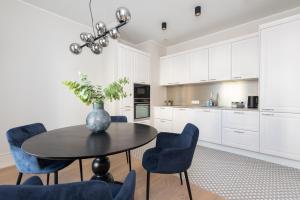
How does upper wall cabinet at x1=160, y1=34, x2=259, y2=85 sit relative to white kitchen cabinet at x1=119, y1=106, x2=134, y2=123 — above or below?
above

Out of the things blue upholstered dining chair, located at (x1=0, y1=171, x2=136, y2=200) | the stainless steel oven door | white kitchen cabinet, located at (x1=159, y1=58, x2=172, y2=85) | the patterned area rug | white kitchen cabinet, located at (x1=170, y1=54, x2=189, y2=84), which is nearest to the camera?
blue upholstered dining chair, located at (x1=0, y1=171, x2=136, y2=200)

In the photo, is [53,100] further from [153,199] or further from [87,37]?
[153,199]

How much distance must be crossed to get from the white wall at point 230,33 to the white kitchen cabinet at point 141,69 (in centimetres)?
114

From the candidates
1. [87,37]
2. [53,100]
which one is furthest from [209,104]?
[53,100]

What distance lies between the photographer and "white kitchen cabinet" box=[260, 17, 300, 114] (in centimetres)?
232

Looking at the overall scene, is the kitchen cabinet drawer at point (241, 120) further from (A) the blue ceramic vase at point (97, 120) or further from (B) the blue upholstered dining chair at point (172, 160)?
(A) the blue ceramic vase at point (97, 120)

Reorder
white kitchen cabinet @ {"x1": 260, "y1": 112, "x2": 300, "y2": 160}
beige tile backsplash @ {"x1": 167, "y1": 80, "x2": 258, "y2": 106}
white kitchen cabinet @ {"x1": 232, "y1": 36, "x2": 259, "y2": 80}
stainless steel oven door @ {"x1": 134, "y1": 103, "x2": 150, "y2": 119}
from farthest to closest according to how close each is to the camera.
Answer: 1. stainless steel oven door @ {"x1": 134, "y1": 103, "x2": 150, "y2": 119}
2. beige tile backsplash @ {"x1": 167, "y1": 80, "x2": 258, "y2": 106}
3. white kitchen cabinet @ {"x1": 232, "y1": 36, "x2": 259, "y2": 80}
4. white kitchen cabinet @ {"x1": 260, "y1": 112, "x2": 300, "y2": 160}

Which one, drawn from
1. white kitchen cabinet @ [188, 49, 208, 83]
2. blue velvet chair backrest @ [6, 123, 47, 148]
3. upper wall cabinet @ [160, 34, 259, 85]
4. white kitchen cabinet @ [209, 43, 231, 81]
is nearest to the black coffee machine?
upper wall cabinet @ [160, 34, 259, 85]

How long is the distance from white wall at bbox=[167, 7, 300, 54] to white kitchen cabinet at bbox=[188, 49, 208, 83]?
53 cm

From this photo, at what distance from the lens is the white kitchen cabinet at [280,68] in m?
2.32

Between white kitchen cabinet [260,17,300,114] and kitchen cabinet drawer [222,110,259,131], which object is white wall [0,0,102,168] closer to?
kitchen cabinet drawer [222,110,259,131]

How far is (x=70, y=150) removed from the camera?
3.42ft

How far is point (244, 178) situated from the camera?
205cm

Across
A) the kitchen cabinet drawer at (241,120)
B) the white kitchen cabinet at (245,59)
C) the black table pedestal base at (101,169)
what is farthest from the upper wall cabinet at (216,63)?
the black table pedestal base at (101,169)
